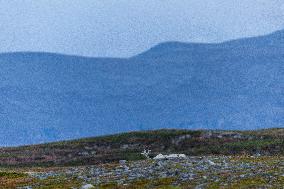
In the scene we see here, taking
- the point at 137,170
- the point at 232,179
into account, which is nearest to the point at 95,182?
the point at 137,170

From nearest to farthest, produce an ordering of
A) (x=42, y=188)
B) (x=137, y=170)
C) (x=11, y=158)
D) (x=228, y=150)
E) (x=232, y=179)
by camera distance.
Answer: (x=232, y=179) < (x=42, y=188) < (x=137, y=170) < (x=228, y=150) < (x=11, y=158)

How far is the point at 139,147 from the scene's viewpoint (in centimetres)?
9138

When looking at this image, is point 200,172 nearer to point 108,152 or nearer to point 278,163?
point 278,163

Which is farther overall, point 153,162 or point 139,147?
point 139,147

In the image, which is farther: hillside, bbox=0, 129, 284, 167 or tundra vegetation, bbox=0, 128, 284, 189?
hillside, bbox=0, 129, 284, 167

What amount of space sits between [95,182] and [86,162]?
44537 millimetres

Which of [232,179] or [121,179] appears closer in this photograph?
[232,179]

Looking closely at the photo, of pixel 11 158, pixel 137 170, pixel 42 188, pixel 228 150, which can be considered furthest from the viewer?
pixel 11 158

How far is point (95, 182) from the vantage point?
3638 centimetres

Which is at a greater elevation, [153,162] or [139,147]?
[153,162]

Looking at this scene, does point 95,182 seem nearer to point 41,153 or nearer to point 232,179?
point 232,179

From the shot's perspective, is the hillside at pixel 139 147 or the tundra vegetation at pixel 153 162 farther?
the hillside at pixel 139 147

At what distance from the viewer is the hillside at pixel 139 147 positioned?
260ft

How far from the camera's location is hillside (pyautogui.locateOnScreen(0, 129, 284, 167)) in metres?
79.3
